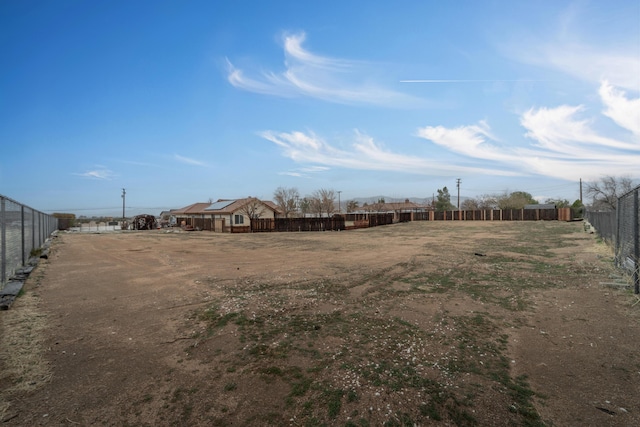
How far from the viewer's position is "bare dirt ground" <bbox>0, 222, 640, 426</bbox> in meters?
2.89

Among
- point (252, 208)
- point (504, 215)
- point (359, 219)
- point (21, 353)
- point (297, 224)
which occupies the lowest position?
point (21, 353)

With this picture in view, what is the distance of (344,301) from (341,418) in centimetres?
360

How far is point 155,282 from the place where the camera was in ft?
27.4

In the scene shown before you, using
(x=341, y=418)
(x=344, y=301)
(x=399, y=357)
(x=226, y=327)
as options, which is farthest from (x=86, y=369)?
(x=344, y=301)

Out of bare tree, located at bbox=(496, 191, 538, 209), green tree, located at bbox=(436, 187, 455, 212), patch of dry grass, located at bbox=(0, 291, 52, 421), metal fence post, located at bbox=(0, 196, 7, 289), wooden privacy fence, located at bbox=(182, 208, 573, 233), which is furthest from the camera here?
green tree, located at bbox=(436, 187, 455, 212)

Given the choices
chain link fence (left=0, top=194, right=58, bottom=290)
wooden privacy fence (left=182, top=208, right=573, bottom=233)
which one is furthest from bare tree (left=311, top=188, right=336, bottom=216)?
chain link fence (left=0, top=194, right=58, bottom=290)

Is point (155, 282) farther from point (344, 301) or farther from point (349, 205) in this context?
point (349, 205)

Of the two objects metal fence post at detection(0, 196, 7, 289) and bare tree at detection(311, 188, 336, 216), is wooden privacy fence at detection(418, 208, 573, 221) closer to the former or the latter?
bare tree at detection(311, 188, 336, 216)

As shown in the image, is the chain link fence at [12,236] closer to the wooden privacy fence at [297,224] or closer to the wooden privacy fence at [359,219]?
the wooden privacy fence at [359,219]

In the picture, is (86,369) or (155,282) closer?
(86,369)

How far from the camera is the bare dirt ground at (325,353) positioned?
2891 millimetres

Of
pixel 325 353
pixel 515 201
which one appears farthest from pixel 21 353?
pixel 515 201

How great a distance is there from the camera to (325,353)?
13.2 feet

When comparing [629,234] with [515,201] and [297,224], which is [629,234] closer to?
[297,224]
